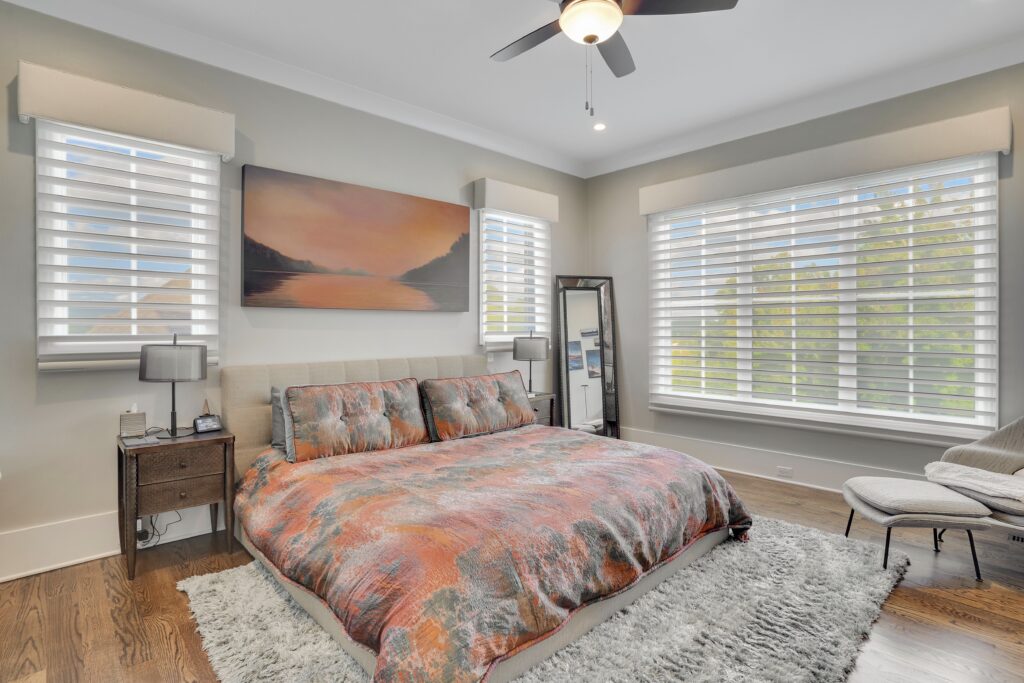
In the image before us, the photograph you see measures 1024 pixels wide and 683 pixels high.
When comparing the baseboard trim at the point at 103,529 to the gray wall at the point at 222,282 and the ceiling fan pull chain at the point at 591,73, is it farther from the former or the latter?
the ceiling fan pull chain at the point at 591,73

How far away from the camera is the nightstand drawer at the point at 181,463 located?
8.44 ft

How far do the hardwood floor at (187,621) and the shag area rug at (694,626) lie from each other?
0.08m

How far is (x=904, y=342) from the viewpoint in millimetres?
3635

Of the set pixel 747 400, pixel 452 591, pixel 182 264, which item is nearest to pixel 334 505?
pixel 452 591

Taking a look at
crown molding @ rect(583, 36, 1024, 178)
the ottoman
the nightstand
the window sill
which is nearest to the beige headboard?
the nightstand

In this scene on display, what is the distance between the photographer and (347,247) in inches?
144

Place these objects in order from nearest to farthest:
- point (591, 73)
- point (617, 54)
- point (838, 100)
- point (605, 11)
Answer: point (605, 11) → point (617, 54) → point (591, 73) → point (838, 100)

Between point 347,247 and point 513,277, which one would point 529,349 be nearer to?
point 513,277

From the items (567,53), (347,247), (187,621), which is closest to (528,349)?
(347,247)

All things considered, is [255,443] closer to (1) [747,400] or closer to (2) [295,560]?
(2) [295,560]

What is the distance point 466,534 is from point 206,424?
6.18 feet

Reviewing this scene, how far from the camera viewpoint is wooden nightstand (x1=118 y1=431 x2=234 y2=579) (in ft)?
8.30

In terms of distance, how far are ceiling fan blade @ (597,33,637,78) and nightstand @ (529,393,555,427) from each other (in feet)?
8.34

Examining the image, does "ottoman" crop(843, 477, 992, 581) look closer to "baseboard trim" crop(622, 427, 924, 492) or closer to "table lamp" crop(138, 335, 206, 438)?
"baseboard trim" crop(622, 427, 924, 492)
